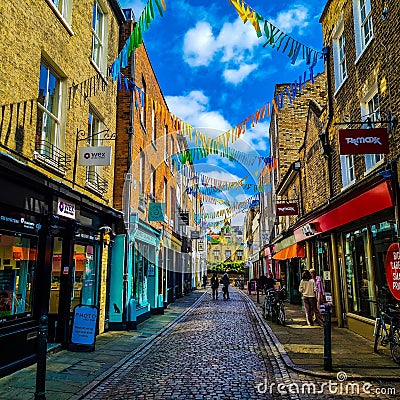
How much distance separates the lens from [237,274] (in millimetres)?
61188

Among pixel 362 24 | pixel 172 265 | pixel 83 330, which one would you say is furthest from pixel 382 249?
pixel 172 265

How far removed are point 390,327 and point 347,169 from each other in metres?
5.24

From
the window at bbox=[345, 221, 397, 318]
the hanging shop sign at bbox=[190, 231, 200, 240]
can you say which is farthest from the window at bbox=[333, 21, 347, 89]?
the hanging shop sign at bbox=[190, 231, 200, 240]

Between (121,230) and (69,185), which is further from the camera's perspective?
(121,230)

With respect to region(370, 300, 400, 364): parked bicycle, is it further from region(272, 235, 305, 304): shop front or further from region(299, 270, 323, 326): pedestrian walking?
region(272, 235, 305, 304): shop front

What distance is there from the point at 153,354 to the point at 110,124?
7414 millimetres

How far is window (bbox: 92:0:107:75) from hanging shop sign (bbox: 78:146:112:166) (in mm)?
3267

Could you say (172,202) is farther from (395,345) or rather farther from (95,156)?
(395,345)

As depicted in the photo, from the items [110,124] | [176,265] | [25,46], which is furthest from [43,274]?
[176,265]

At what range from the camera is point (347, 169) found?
11.7 m

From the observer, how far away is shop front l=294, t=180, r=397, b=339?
8711 mm

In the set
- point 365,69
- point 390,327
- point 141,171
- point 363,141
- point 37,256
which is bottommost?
point 390,327

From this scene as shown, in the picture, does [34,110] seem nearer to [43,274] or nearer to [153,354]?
[43,274]

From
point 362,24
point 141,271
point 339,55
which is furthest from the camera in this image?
point 141,271
